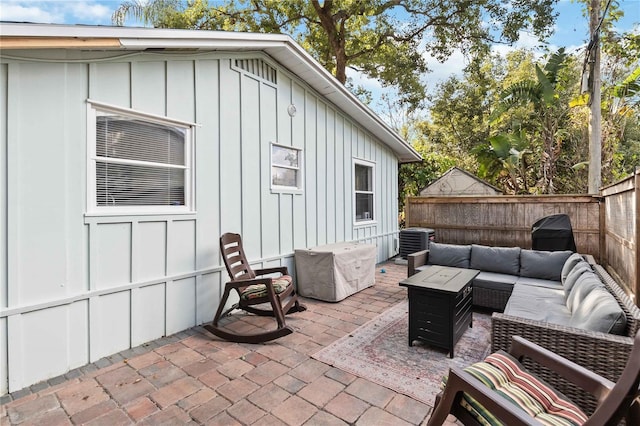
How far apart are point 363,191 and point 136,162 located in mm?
5114

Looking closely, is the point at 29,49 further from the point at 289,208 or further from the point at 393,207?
the point at 393,207

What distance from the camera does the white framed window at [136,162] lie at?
10.3 feet

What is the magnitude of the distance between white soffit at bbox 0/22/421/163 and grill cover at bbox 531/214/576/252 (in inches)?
148

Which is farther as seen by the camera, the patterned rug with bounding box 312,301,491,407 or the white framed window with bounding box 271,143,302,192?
the white framed window with bounding box 271,143,302,192

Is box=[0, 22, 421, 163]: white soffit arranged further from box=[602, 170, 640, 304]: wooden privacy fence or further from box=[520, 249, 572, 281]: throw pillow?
box=[602, 170, 640, 304]: wooden privacy fence

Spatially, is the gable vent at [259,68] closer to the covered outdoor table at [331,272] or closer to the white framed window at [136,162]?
the white framed window at [136,162]

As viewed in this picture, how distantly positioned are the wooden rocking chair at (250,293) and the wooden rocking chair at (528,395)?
6.89 ft

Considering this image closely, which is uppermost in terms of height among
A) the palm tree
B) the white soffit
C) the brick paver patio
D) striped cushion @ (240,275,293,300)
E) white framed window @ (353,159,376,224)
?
the palm tree

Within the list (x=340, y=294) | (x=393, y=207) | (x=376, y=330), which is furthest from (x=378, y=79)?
(x=376, y=330)

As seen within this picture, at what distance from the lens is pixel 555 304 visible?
11.2ft

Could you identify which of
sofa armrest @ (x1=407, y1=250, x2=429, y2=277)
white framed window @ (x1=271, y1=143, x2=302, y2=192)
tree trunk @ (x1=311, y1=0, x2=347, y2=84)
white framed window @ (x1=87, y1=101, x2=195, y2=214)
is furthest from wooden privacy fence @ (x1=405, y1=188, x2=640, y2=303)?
tree trunk @ (x1=311, y1=0, x2=347, y2=84)

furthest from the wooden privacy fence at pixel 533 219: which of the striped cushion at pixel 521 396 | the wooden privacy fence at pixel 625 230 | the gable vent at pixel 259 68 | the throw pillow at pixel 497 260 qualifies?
the gable vent at pixel 259 68

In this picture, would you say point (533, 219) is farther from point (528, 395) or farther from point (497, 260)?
point (528, 395)

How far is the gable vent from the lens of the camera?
15.0ft
